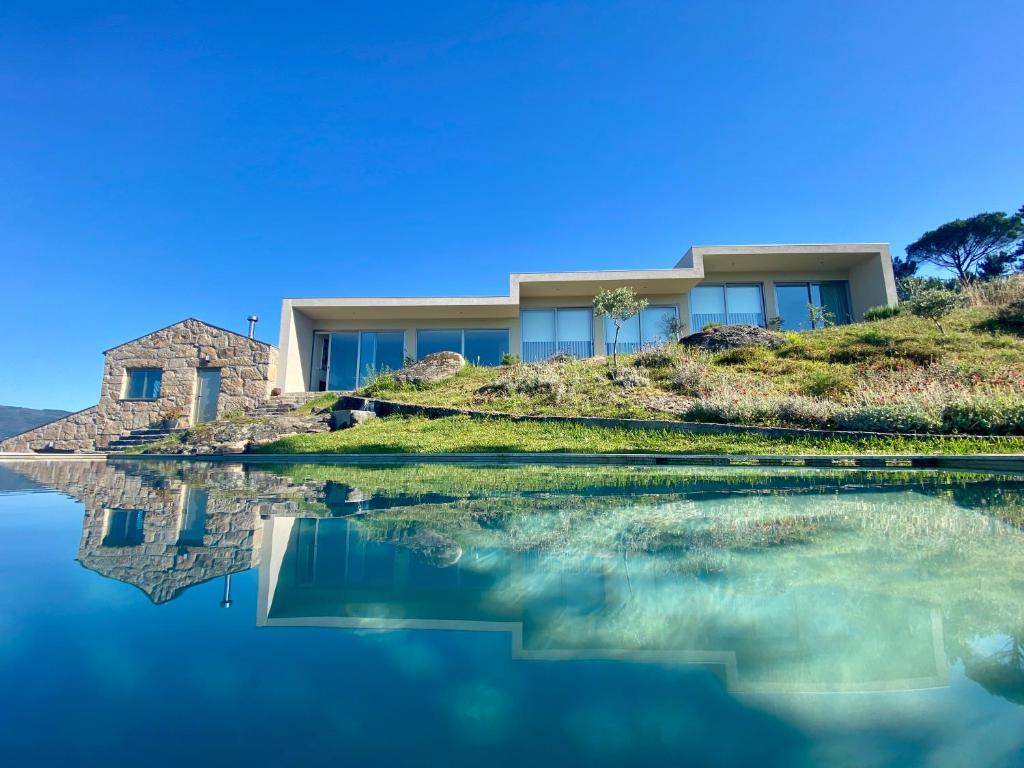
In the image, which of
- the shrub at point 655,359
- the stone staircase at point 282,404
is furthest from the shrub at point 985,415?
the stone staircase at point 282,404

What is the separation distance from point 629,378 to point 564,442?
3.96 meters

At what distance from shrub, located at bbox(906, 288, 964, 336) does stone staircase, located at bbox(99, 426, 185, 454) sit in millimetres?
21423

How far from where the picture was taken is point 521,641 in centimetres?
135

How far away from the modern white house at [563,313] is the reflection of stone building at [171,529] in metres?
12.3

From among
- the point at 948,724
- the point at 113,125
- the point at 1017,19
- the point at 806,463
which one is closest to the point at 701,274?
the point at 1017,19

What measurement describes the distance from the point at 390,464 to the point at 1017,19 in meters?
15.1

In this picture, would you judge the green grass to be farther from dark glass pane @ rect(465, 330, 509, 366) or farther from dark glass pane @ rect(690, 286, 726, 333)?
dark glass pane @ rect(690, 286, 726, 333)

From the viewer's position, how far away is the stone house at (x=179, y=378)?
604 inches

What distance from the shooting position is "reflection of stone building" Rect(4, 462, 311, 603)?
6.61 ft

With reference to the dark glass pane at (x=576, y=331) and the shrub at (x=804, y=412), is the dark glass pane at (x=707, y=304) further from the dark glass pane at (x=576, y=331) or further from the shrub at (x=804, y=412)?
the shrub at (x=804, y=412)

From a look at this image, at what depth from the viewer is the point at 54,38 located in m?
9.77

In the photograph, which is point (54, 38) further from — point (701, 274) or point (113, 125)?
point (701, 274)

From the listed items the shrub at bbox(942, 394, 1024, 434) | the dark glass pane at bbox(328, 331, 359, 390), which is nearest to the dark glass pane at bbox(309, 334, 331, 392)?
the dark glass pane at bbox(328, 331, 359, 390)

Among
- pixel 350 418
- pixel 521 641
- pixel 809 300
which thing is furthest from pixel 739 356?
pixel 521 641
